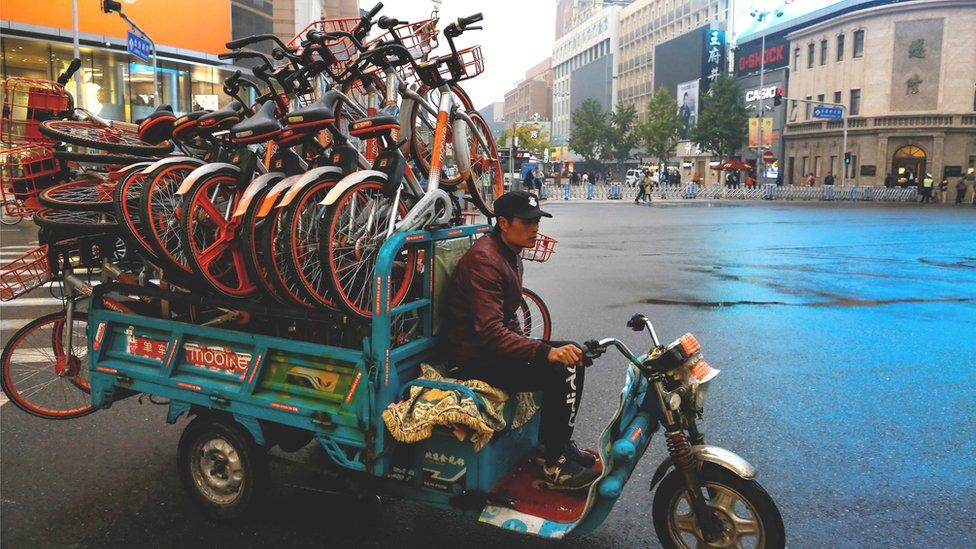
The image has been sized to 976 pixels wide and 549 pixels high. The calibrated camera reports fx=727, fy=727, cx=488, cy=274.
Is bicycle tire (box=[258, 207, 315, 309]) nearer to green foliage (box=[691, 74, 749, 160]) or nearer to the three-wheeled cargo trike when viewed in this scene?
the three-wheeled cargo trike

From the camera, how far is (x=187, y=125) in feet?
15.8

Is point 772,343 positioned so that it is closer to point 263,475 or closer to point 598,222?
point 263,475

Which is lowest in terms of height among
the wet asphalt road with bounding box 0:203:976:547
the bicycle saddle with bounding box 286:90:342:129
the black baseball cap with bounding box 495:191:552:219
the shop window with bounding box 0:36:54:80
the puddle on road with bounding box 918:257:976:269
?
the wet asphalt road with bounding box 0:203:976:547

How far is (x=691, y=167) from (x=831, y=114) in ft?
119

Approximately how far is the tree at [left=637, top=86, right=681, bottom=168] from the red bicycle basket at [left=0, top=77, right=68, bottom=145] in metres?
74.0

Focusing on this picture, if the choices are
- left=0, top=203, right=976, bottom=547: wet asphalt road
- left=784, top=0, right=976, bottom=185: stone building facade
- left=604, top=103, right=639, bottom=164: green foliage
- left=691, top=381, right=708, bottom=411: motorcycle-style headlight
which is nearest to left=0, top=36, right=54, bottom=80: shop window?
left=0, top=203, right=976, bottom=547: wet asphalt road

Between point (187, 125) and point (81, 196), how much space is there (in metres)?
0.88

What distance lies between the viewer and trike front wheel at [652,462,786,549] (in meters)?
3.11

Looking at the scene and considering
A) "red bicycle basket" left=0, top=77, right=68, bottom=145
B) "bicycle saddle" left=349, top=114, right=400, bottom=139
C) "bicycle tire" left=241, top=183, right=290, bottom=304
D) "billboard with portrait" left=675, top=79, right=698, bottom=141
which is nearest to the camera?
"bicycle tire" left=241, top=183, right=290, bottom=304

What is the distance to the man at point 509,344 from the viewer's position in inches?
136

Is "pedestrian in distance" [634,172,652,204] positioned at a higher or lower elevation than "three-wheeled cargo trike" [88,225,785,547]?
higher

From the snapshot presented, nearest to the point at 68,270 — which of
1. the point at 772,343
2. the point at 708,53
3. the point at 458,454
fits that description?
the point at 458,454

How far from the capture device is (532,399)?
12.1ft

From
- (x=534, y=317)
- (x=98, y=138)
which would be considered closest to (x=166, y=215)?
(x=98, y=138)
